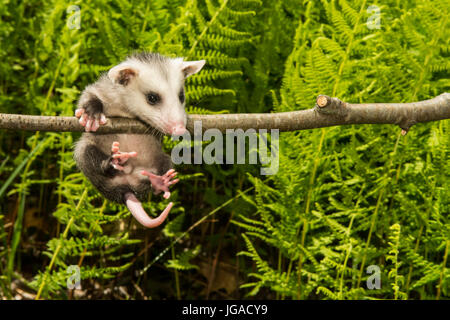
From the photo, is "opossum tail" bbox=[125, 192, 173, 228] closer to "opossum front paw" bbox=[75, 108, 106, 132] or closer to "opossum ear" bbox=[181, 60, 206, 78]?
"opossum front paw" bbox=[75, 108, 106, 132]

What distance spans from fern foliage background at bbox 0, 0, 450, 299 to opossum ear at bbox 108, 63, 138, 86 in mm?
771

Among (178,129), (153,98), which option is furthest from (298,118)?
(153,98)

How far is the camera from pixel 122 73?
1704mm

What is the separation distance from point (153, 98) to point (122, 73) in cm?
12

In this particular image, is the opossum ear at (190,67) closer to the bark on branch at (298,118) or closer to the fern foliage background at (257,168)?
the bark on branch at (298,118)

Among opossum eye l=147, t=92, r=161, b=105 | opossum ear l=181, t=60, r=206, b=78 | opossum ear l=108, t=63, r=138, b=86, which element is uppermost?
opossum ear l=181, t=60, r=206, b=78

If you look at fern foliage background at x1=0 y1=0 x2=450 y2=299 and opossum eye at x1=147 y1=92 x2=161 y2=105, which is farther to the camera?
fern foliage background at x1=0 y1=0 x2=450 y2=299

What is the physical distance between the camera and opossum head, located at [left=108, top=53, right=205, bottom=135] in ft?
5.31

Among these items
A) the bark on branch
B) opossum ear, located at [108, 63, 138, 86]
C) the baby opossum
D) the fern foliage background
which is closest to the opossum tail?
the baby opossum

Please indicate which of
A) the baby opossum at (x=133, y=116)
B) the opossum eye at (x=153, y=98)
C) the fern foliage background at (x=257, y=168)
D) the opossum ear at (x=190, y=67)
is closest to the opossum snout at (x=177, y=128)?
the baby opossum at (x=133, y=116)

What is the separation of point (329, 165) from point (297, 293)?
2.21 ft

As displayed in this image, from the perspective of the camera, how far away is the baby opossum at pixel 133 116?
1.59m

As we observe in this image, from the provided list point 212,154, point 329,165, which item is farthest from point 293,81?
point 212,154

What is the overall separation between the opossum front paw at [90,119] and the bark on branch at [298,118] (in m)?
0.02
